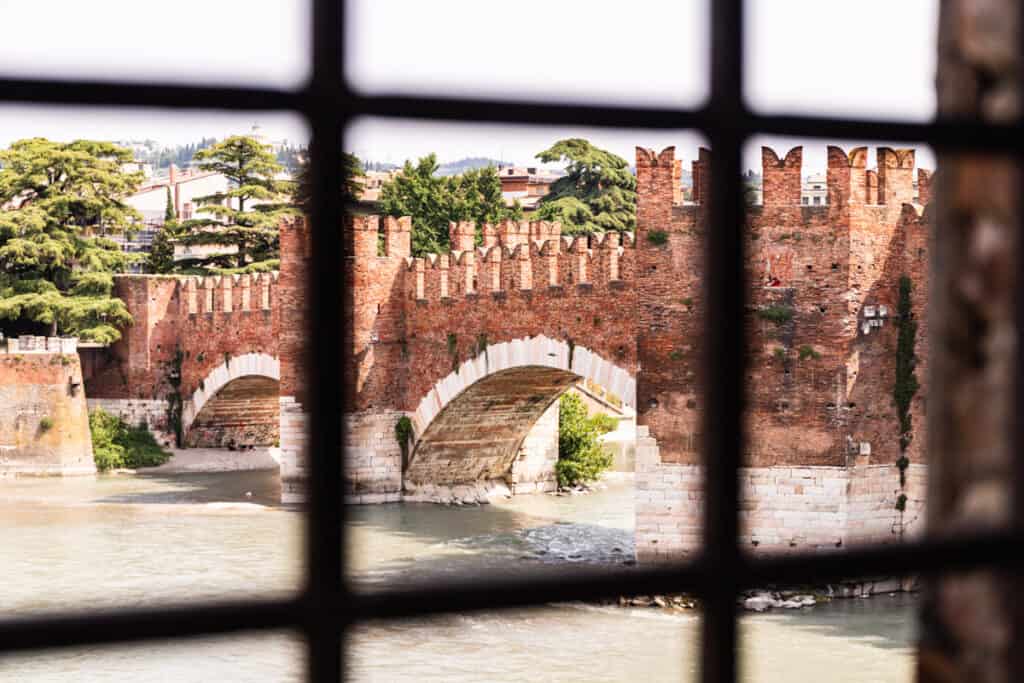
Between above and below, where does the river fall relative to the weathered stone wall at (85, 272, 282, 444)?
below

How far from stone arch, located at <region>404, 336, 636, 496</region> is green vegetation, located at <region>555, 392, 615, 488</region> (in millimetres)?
758

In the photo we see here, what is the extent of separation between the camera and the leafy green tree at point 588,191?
93.8 ft

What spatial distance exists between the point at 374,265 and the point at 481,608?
1692 centimetres

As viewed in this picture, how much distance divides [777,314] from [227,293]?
1219cm

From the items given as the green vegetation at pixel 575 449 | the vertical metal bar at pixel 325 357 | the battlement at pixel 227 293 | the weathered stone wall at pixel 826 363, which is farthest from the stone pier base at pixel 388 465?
the vertical metal bar at pixel 325 357

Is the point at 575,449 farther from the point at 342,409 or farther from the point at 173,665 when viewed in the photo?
the point at 342,409

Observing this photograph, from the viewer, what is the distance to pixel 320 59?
3.64 ft

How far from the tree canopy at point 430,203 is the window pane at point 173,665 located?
55.8 ft

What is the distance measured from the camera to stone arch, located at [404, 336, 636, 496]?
1616 cm

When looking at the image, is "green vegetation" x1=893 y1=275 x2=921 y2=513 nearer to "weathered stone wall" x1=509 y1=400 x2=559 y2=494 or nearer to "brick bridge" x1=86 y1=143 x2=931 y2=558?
"brick bridge" x1=86 y1=143 x2=931 y2=558

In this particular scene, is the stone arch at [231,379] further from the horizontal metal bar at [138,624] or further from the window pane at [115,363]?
the horizontal metal bar at [138,624]

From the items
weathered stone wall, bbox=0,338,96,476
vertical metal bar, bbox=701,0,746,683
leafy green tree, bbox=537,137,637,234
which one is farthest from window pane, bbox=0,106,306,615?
vertical metal bar, bbox=701,0,746,683

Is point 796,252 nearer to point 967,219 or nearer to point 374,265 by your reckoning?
point 374,265

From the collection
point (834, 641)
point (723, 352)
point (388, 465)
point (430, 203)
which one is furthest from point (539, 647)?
point (430, 203)
